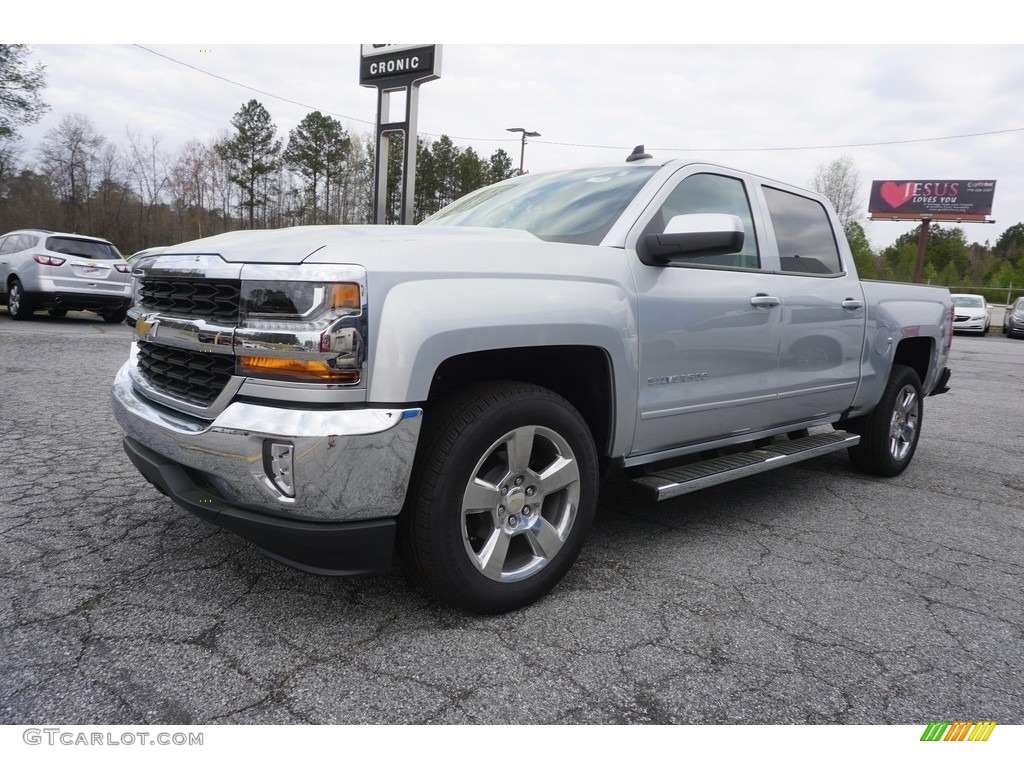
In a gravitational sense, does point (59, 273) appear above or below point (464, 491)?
above

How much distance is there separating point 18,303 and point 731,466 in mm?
13456

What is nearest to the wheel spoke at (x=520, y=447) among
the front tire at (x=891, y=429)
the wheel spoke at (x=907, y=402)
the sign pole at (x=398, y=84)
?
the front tire at (x=891, y=429)

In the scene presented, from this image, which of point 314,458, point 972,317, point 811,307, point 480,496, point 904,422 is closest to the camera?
point 314,458

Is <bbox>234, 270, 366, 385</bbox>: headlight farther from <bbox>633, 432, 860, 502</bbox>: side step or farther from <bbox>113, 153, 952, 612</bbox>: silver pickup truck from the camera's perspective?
<bbox>633, 432, 860, 502</bbox>: side step

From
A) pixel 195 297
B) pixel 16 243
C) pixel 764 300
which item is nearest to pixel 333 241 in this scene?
pixel 195 297

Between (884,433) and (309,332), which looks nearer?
(309,332)

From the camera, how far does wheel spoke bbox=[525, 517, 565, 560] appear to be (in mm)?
2562

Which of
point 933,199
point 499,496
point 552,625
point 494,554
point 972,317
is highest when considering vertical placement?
point 933,199

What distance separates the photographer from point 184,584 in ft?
8.65

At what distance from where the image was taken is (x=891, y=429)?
→ 471 cm

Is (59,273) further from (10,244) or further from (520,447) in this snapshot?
(520,447)

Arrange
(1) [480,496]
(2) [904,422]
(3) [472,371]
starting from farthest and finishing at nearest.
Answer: (2) [904,422] < (3) [472,371] < (1) [480,496]

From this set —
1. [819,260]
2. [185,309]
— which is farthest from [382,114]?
[185,309]

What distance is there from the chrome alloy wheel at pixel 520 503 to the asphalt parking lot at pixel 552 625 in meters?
0.21
